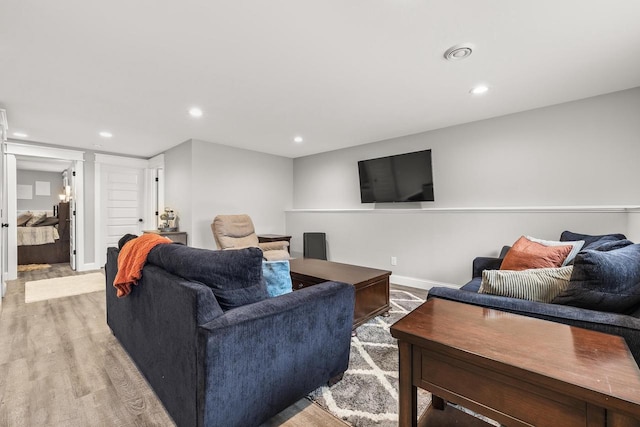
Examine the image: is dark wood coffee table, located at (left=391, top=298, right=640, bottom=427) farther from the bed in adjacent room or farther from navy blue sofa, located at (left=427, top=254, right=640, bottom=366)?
the bed in adjacent room

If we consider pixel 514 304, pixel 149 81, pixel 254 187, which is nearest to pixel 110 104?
pixel 149 81

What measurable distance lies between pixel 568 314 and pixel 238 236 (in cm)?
402

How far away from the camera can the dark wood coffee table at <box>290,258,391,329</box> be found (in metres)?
2.56

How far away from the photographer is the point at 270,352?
1346 mm

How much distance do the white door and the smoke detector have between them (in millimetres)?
5851

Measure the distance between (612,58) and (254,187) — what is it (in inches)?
185

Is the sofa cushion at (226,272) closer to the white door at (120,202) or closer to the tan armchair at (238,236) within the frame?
the tan armchair at (238,236)

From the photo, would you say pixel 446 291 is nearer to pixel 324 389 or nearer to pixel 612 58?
pixel 324 389

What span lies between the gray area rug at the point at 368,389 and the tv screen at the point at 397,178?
2.28 meters

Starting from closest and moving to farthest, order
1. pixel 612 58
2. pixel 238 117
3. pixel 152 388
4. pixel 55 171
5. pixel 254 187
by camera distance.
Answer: pixel 152 388, pixel 612 58, pixel 238 117, pixel 254 187, pixel 55 171

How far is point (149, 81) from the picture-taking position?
8.25 feet

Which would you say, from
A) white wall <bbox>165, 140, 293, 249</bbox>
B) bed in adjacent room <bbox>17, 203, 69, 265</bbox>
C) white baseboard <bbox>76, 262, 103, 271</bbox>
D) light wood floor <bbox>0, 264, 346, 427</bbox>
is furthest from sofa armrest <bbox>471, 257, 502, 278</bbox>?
bed in adjacent room <bbox>17, 203, 69, 265</bbox>

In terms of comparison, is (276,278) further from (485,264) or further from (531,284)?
(485,264)

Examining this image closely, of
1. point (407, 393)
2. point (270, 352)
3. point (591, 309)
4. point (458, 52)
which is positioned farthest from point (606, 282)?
point (458, 52)
